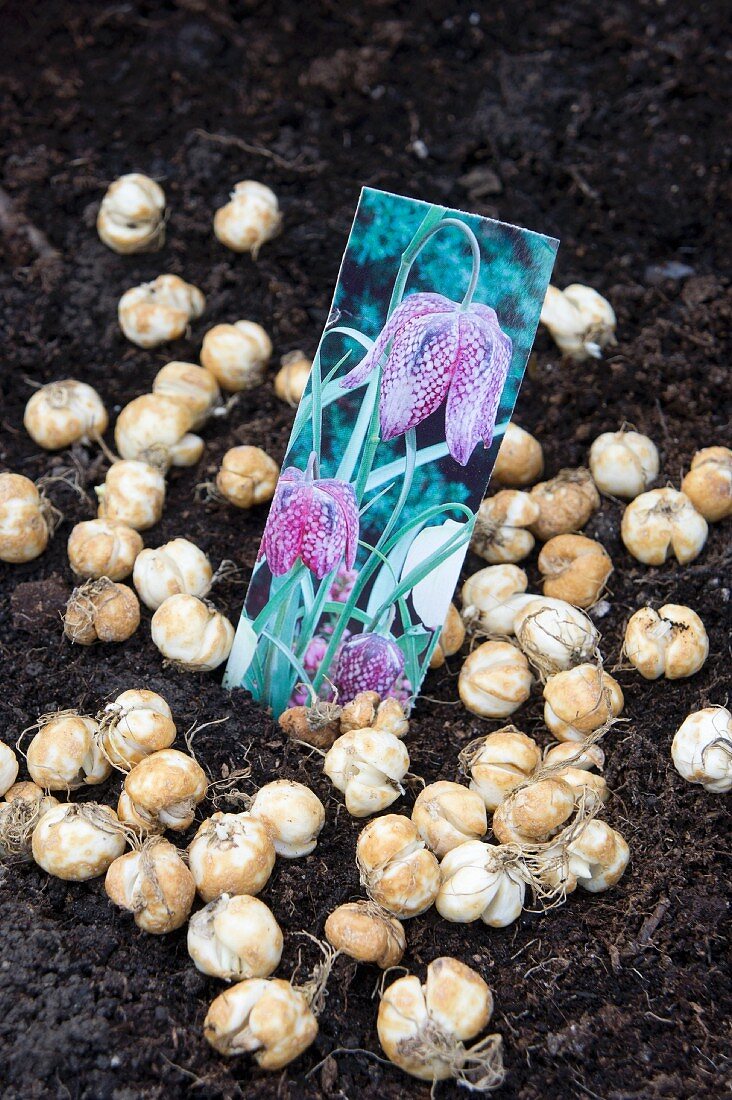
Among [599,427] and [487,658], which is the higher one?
[599,427]

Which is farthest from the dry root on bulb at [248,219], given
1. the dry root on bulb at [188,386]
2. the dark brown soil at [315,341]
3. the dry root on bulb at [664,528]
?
the dry root on bulb at [664,528]

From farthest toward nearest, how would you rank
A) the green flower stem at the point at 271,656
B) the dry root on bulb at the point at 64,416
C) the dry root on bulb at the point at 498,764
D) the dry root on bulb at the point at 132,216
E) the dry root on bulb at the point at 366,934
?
the dry root on bulb at the point at 132,216
the dry root on bulb at the point at 64,416
the green flower stem at the point at 271,656
the dry root on bulb at the point at 498,764
the dry root on bulb at the point at 366,934

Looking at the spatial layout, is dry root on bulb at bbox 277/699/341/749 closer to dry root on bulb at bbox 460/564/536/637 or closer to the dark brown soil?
the dark brown soil

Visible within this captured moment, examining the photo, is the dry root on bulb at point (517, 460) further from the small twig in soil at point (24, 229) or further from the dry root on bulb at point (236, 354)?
the small twig in soil at point (24, 229)

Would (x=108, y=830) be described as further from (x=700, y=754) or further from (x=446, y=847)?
(x=700, y=754)

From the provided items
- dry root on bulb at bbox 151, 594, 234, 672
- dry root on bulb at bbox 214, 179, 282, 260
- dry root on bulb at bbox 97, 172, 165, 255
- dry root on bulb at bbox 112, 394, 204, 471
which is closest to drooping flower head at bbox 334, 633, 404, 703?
dry root on bulb at bbox 151, 594, 234, 672

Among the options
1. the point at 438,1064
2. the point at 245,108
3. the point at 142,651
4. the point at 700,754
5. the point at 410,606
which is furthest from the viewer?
the point at 245,108

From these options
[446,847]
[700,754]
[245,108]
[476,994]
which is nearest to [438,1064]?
[476,994]
